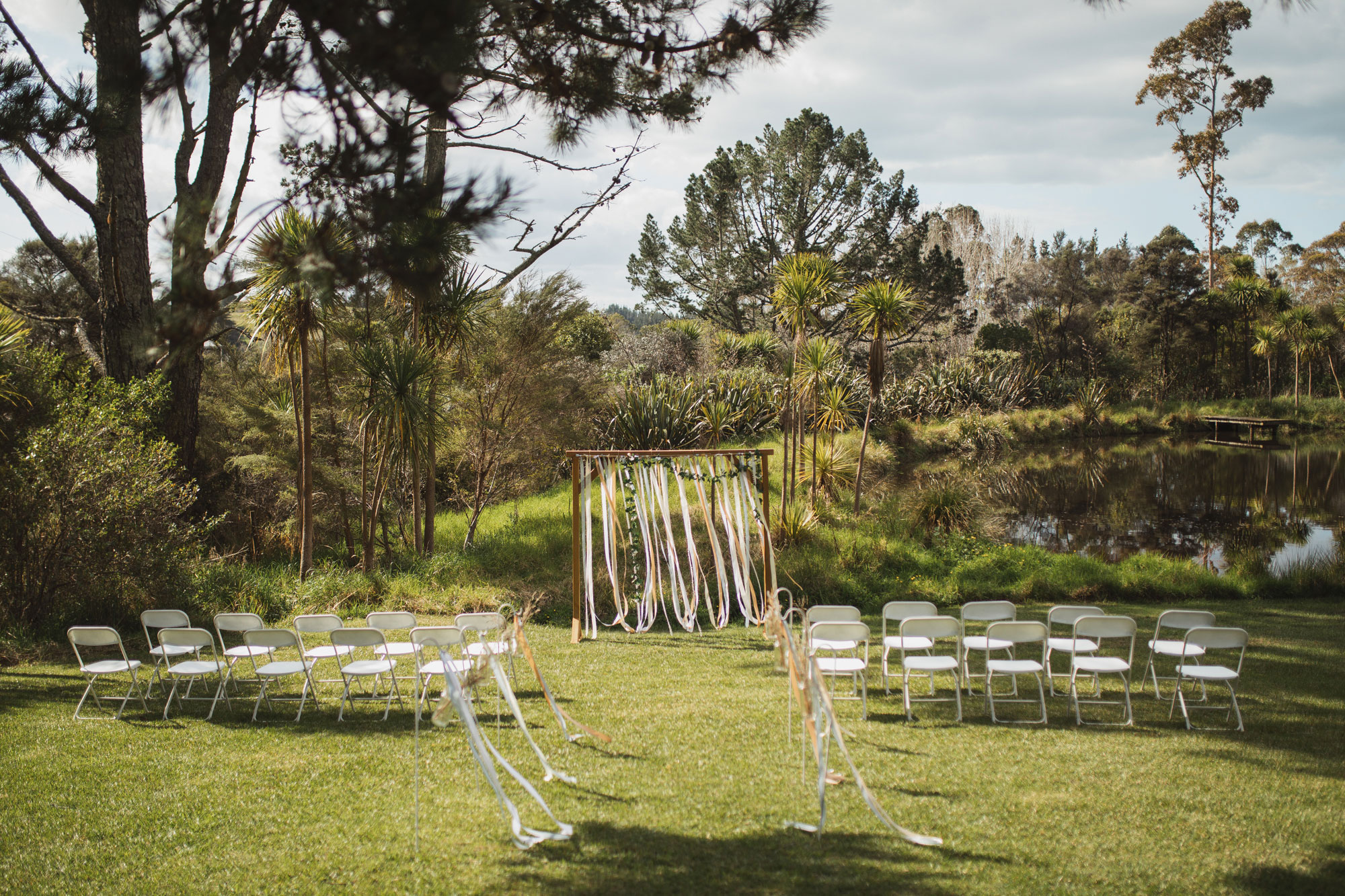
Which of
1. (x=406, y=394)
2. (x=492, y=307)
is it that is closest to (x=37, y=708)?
(x=406, y=394)

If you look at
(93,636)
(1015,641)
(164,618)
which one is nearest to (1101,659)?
(1015,641)

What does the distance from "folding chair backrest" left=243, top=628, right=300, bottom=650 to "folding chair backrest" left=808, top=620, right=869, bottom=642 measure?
356 centimetres

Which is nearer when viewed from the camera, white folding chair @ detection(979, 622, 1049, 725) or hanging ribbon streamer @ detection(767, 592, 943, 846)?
hanging ribbon streamer @ detection(767, 592, 943, 846)

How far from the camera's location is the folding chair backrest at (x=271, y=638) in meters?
5.68

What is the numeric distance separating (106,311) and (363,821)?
30.2 feet

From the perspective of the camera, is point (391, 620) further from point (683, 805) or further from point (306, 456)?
point (306, 456)

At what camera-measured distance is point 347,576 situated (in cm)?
1012

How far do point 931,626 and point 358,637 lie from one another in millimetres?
3896

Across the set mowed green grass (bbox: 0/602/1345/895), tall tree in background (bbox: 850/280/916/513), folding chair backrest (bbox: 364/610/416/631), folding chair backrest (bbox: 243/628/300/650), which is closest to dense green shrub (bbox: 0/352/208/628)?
mowed green grass (bbox: 0/602/1345/895)

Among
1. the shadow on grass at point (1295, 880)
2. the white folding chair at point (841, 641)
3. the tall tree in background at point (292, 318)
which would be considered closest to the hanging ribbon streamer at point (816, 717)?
the shadow on grass at point (1295, 880)

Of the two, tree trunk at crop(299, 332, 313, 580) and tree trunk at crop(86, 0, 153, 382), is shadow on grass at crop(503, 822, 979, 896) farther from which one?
tree trunk at crop(86, 0, 153, 382)

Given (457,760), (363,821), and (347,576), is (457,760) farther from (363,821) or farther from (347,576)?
(347,576)

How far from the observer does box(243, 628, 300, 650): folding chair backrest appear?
5684 mm

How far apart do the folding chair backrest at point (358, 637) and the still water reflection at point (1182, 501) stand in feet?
36.2
